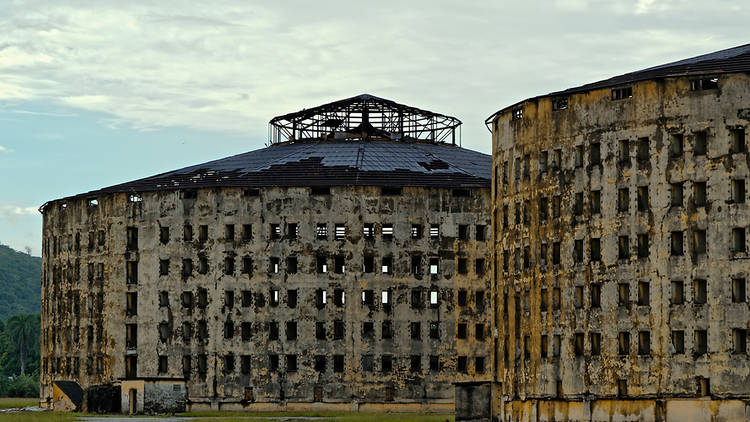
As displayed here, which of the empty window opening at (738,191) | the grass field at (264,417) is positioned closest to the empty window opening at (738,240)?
the empty window opening at (738,191)

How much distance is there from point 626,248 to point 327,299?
95.4ft

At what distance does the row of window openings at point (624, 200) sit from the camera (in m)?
60.6

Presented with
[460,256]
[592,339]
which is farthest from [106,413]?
[592,339]

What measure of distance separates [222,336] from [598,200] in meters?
31.9

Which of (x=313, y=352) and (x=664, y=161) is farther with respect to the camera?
(x=313, y=352)

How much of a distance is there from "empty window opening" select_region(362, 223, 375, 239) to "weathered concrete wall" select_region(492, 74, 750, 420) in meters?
19.7

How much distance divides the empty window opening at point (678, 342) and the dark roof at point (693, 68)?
10.6 meters

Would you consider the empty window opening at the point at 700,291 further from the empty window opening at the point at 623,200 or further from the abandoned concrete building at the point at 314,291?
the abandoned concrete building at the point at 314,291

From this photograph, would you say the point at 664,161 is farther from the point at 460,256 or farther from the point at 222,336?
the point at 222,336

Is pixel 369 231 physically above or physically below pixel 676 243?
above

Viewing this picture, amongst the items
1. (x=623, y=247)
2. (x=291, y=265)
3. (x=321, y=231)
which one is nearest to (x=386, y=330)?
(x=291, y=265)

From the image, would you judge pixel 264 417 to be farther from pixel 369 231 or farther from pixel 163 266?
pixel 163 266

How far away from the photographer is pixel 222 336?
296 feet

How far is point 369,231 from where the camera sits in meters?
90.1
